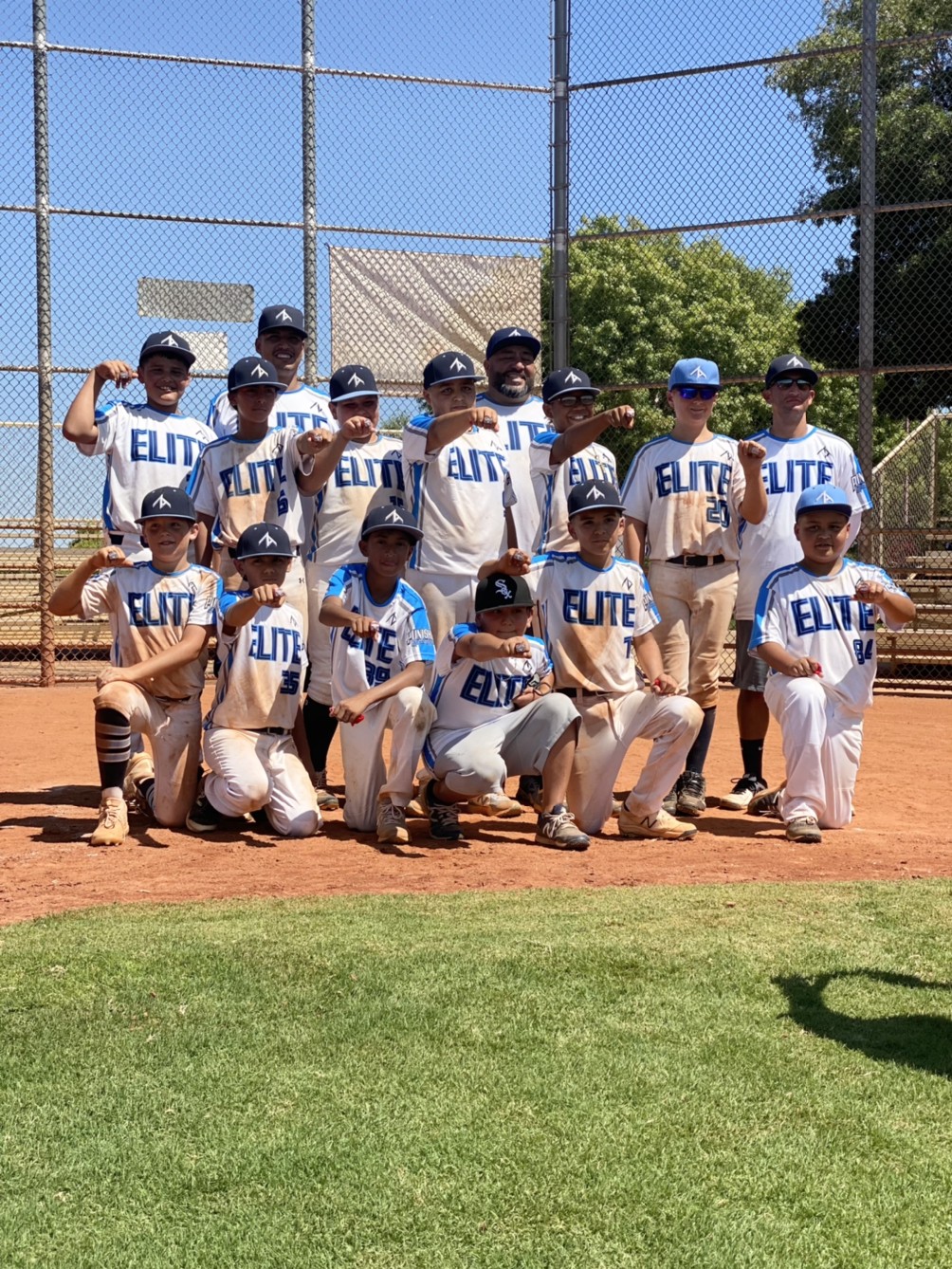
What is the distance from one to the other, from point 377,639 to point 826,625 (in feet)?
6.86

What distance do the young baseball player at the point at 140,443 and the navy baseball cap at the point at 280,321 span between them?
0.40 meters

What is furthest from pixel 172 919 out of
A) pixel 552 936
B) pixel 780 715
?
pixel 780 715

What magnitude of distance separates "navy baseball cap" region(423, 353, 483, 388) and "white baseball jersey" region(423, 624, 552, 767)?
1164 mm

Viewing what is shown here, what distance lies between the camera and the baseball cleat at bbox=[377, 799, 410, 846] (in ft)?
20.4

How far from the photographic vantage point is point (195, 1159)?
2.92 m

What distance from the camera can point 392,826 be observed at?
245 inches

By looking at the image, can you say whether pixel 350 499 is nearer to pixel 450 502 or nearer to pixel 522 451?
pixel 450 502

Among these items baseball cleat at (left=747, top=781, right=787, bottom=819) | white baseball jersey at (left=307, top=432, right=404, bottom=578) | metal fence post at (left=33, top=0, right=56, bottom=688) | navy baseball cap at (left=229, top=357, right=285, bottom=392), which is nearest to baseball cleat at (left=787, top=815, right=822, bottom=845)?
baseball cleat at (left=747, top=781, right=787, bottom=819)

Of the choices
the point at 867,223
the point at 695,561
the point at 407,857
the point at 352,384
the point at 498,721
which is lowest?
the point at 407,857

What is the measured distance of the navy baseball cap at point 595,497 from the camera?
6.40m

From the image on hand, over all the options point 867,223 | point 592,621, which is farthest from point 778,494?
point 867,223

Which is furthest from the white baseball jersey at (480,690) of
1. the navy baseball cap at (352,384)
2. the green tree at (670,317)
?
the green tree at (670,317)

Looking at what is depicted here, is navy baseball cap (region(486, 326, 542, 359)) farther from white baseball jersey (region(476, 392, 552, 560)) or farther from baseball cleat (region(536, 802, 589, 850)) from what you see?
baseball cleat (region(536, 802, 589, 850))

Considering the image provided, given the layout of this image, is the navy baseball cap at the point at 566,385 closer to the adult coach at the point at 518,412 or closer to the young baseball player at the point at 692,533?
the adult coach at the point at 518,412
